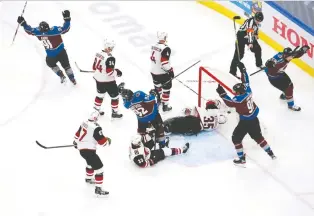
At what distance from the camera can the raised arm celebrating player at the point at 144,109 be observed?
5.73m

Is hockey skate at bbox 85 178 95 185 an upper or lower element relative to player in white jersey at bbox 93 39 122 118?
lower

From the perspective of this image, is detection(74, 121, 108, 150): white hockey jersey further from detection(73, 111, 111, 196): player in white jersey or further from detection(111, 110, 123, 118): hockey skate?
detection(111, 110, 123, 118): hockey skate

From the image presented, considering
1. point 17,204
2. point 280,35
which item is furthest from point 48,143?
point 280,35

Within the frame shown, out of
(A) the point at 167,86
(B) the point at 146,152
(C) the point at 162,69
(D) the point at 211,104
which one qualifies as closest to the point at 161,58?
(C) the point at 162,69

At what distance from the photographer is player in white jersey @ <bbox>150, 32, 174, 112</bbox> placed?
638cm

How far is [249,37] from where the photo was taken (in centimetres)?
721

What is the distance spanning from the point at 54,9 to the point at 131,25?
1340 mm

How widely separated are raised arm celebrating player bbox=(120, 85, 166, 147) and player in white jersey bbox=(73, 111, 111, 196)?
433 mm

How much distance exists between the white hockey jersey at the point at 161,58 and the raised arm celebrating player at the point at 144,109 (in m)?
0.49

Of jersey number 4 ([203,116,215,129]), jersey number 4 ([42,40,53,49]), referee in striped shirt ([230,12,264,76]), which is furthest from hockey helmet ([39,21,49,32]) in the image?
referee in striped shirt ([230,12,264,76])

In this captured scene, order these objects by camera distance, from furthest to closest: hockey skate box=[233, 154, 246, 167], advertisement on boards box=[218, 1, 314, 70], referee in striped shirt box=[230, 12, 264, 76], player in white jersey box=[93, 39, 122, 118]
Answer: advertisement on boards box=[218, 1, 314, 70]
referee in striped shirt box=[230, 12, 264, 76]
player in white jersey box=[93, 39, 122, 118]
hockey skate box=[233, 154, 246, 167]

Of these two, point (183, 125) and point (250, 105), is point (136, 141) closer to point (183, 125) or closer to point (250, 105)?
point (183, 125)

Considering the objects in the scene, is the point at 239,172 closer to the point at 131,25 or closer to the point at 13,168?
the point at 13,168

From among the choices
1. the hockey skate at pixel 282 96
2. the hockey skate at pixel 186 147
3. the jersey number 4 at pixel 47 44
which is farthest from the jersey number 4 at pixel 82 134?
the hockey skate at pixel 282 96
